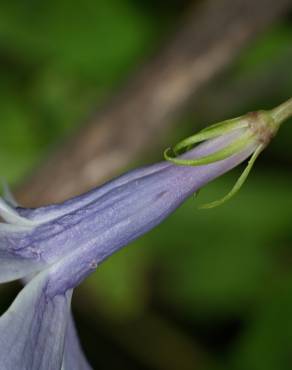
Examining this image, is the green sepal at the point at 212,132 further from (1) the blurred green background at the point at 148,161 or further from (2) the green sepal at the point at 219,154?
(1) the blurred green background at the point at 148,161

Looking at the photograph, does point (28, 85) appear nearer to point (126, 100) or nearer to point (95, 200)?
point (126, 100)

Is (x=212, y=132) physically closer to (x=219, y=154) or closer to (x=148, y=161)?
(x=219, y=154)

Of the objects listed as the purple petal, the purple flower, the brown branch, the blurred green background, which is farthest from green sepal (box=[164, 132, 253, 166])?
the blurred green background

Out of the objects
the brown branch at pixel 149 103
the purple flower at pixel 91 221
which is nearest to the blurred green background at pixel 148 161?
the brown branch at pixel 149 103

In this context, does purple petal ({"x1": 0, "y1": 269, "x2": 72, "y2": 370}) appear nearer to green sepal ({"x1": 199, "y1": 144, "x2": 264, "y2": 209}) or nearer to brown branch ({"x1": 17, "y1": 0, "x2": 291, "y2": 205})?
green sepal ({"x1": 199, "y1": 144, "x2": 264, "y2": 209})

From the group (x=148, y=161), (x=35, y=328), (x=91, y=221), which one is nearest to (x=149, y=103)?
(x=148, y=161)

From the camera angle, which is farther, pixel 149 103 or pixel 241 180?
pixel 149 103

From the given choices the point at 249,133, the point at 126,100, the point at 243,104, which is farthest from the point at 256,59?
the point at 249,133
